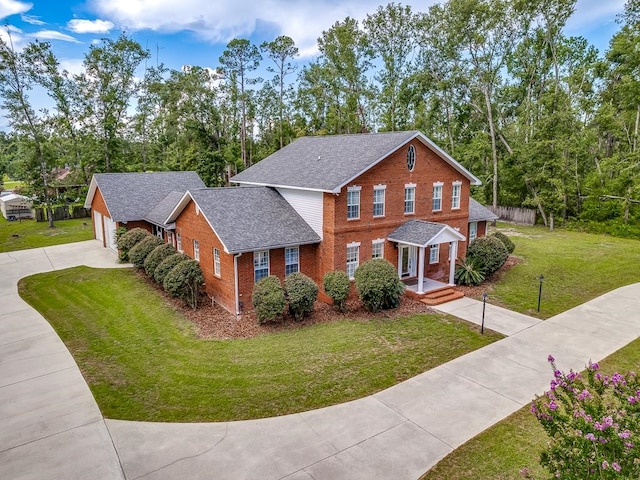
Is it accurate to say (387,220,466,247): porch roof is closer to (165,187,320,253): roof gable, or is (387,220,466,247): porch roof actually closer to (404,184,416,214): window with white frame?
(404,184,416,214): window with white frame

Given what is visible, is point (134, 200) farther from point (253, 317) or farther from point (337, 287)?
point (337, 287)

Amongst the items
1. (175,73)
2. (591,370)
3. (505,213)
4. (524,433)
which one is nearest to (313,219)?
(524,433)

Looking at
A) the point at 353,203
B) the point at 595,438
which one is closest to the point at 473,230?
the point at 353,203

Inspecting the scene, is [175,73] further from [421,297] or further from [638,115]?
[638,115]

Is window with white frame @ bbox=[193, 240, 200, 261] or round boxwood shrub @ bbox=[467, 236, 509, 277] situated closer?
window with white frame @ bbox=[193, 240, 200, 261]

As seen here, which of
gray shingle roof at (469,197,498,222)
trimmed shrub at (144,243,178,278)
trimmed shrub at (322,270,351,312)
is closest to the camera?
trimmed shrub at (322,270,351,312)

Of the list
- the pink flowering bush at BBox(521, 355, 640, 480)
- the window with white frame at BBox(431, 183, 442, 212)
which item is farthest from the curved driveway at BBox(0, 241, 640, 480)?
the window with white frame at BBox(431, 183, 442, 212)

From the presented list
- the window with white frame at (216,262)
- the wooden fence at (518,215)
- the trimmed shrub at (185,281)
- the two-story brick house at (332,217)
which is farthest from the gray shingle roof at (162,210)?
the wooden fence at (518,215)
